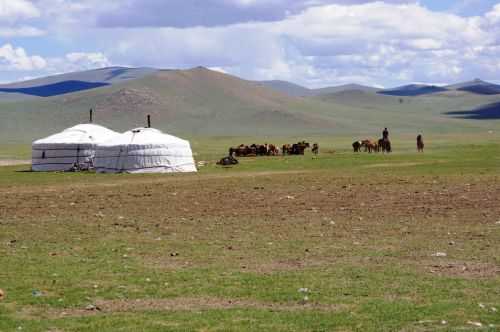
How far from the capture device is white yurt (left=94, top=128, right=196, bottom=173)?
135ft

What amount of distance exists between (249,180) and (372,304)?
2267cm

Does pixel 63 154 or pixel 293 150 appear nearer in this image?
pixel 63 154

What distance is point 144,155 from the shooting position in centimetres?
4109

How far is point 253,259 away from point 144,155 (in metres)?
27.5

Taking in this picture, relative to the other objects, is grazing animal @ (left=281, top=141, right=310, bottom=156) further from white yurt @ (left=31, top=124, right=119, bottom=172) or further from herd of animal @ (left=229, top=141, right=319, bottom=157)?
white yurt @ (left=31, top=124, right=119, bottom=172)

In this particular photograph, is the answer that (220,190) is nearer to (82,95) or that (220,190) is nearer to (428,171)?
(428,171)

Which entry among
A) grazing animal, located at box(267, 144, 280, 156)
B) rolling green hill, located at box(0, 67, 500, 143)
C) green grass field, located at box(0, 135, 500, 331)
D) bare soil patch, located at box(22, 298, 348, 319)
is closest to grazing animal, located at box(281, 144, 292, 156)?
grazing animal, located at box(267, 144, 280, 156)

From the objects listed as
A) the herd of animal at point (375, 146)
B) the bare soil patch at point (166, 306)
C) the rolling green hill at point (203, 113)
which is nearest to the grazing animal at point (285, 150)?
the herd of animal at point (375, 146)

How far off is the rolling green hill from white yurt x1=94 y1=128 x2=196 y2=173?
77832 mm

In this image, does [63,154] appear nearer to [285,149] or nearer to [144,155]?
[144,155]

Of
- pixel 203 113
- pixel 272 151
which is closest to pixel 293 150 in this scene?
pixel 272 151

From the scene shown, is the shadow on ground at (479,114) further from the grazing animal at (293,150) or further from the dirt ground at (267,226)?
the dirt ground at (267,226)

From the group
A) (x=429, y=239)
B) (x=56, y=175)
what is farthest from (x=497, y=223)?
(x=56, y=175)

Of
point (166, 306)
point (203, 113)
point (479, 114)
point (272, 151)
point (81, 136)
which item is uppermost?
point (479, 114)
